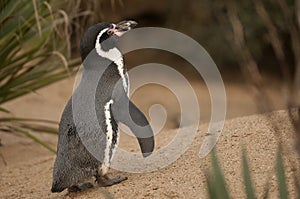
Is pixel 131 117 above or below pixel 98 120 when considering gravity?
above

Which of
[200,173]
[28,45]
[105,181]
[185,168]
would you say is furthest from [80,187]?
[28,45]

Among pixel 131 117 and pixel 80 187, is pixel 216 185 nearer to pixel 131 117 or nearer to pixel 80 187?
pixel 131 117

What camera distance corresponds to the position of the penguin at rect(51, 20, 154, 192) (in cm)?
425

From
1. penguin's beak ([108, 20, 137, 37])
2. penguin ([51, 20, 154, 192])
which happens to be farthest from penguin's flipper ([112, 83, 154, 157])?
penguin's beak ([108, 20, 137, 37])

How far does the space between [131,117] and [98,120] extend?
0.20 metres

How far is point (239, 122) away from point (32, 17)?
1975 mm

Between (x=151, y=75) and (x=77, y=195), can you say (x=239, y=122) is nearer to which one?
(x=77, y=195)

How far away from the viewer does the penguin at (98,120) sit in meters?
4.25

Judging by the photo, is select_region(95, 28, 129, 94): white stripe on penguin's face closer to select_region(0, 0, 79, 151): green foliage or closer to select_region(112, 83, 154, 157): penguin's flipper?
select_region(112, 83, 154, 157): penguin's flipper

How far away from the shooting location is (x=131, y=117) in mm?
4344

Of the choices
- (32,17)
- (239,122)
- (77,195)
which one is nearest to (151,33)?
(32,17)

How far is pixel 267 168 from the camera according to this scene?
159 inches

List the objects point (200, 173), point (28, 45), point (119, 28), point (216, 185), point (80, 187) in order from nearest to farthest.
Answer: point (216, 185)
point (200, 173)
point (80, 187)
point (119, 28)
point (28, 45)

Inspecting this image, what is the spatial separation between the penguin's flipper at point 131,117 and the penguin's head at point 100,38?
29cm
